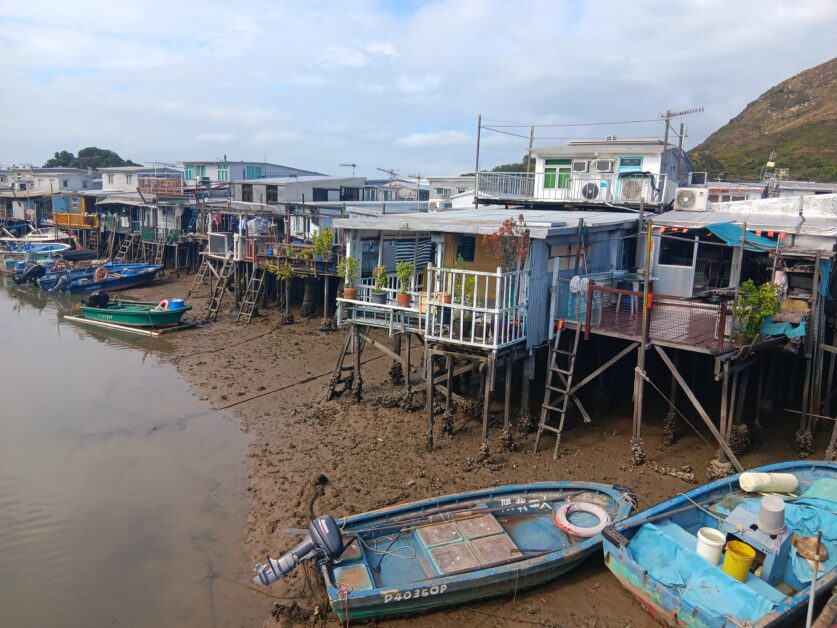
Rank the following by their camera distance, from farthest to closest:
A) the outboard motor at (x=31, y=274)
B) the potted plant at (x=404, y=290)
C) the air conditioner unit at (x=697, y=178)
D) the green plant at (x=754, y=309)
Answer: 1. the outboard motor at (x=31, y=274)
2. the air conditioner unit at (x=697, y=178)
3. the potted plant at (x=404, y=290)
4. the green plant at (x=754, y=309)

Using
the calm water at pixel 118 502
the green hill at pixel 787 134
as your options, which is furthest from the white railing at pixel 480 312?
the green hill at pixel 787 134

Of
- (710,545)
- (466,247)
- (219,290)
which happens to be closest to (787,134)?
(219,290)

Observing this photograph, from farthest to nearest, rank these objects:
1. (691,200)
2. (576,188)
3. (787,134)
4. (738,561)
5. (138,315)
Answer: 1. (787,134)
2. (138,315)
3. (576,188)
4. (691,200)
5. (738,561)

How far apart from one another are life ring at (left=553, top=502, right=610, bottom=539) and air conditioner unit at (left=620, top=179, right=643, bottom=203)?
1130cm

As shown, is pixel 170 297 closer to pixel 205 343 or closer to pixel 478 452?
pixel 205 343

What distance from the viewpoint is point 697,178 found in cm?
3050

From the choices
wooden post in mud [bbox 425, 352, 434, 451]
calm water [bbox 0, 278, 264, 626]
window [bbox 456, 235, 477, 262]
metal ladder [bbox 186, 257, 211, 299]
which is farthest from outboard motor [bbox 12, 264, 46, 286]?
wooden post in mud [bbox 425, 352, 434, 451]

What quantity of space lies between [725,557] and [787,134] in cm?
6912

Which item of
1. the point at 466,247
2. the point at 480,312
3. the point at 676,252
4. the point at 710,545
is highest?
the point at 676,252

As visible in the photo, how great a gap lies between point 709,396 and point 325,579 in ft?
37.2

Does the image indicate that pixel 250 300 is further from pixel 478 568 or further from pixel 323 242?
pixel 478 568

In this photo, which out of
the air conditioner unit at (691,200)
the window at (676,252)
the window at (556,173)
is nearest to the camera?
the window at (676,252)

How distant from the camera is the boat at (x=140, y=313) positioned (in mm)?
25641

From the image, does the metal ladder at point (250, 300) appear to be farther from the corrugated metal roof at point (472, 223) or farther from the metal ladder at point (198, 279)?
the corrugated metal roof at point (472, 223)
